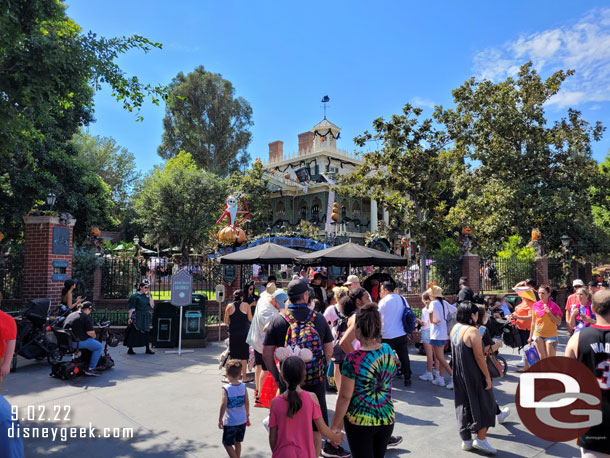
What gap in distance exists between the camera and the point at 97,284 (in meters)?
Answer: 13.9

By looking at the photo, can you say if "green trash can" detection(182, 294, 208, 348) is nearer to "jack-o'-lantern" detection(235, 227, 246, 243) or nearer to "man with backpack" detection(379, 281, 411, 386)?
"jack-o'-lantern" detection(235, 227, 246, 243)

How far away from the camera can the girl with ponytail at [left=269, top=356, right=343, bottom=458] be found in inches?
113

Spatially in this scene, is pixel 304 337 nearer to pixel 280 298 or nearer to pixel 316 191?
pixel 280 298

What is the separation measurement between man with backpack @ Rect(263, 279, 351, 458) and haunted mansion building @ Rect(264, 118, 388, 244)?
31.9 metres

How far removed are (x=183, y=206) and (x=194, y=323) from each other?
70.0ft

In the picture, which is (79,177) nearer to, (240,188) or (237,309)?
(237,309)

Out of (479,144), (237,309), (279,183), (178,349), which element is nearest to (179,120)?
(279,183)

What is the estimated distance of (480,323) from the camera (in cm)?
Answer: 495

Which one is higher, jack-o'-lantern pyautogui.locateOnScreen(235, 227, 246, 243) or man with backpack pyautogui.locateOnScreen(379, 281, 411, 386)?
jack-o'-lantern pyautogui.locateOnScreen(235, 227, 246, 243)

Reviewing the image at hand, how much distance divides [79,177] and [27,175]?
5.86 ft

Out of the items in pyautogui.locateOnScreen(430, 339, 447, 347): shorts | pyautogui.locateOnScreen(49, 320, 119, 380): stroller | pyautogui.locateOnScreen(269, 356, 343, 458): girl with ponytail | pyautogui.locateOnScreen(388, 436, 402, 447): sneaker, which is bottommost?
pyautogui.locateOnScreen(388, 436, 402, 447): sneaker

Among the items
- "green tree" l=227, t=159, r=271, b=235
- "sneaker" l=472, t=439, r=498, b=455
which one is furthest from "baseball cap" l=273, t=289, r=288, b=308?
"green tree" l=227, t=159, r=271, b=235

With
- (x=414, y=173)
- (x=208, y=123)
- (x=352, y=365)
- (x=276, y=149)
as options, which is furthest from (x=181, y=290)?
(x=276, y=149)

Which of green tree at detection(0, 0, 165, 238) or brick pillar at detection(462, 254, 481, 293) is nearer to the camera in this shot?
green tree at detection(0, 0, 165, 238)
